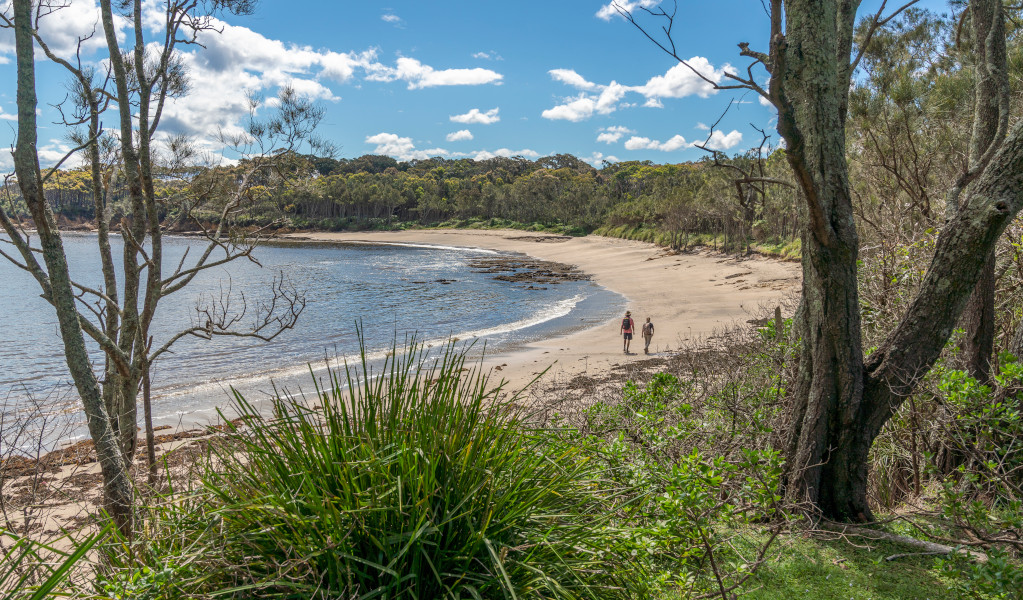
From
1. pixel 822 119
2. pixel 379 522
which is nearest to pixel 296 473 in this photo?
pixel 379 522

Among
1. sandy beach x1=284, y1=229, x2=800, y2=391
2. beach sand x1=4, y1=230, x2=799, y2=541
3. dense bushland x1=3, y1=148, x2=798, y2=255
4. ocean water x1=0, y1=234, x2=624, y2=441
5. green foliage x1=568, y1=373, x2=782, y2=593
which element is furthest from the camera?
dense bushland x1=3, y1=148, x2=798, y2=255

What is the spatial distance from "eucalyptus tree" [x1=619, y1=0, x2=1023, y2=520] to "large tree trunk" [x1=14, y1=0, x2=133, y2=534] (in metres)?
3.92

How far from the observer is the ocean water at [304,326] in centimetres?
1411

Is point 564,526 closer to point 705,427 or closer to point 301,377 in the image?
point 705,427

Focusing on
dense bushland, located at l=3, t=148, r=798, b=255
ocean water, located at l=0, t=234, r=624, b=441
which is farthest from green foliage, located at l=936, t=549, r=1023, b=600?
dense bushland, located at l=3, t=148, r=798, b=255

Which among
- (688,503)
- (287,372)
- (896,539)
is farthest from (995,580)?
(287,372)

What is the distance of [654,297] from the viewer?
2850 centimetres

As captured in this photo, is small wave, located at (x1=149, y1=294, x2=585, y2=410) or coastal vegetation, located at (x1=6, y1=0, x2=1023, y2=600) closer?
coastal vegetation, located at (x1=6, y1=0, x2=1023, y2=600)

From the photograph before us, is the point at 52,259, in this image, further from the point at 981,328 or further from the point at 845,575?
the point at 981,328

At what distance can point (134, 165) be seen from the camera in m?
4.88

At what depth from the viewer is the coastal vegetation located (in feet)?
7.28

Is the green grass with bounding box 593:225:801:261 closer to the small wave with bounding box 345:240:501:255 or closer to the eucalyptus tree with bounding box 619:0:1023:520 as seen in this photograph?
the small wave with bounding box 345:240:501:255

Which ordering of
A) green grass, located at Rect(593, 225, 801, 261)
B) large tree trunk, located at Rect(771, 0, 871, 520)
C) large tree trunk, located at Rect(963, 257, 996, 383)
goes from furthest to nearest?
green grass, located at Rect(593, 225, 801, 261) → large tree trunk, located at Rect(963, 257, 996, 383) → large tree trunk, located at Rect(771, 0, 871, 520)

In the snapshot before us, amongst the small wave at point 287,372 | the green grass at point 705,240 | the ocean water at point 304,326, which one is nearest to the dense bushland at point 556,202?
the green grass at point 705,240
